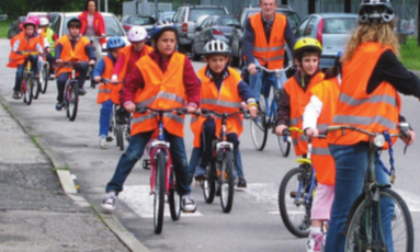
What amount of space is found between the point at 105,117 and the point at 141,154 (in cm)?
506

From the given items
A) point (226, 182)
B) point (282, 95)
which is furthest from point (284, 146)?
point (282, 95)

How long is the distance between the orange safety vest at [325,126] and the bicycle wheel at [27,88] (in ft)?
42.6

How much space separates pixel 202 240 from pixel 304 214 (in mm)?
822

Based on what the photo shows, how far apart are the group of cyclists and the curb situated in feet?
1.27

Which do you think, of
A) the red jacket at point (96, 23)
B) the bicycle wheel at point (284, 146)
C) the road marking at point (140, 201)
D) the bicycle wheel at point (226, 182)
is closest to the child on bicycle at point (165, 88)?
the bicycle wheel at point (226, 182)

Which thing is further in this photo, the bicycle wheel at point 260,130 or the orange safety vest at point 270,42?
the bicycle wheel at point 260,130

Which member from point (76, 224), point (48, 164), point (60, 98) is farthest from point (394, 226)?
point (60, 98)

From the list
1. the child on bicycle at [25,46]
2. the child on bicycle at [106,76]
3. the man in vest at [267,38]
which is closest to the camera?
the man in vest at [267,38]

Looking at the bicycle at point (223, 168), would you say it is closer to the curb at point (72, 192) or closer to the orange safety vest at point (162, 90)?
the orange safety vest at point (162, 90)

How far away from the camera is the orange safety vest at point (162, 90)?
27.5 feet

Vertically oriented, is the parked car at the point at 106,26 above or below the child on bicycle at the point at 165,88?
below

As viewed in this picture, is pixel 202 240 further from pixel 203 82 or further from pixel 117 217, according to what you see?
pixel 203 82

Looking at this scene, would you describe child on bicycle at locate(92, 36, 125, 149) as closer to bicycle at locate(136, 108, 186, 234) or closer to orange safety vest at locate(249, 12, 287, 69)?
orange safety vest at locate(249, 12, 287, 69)

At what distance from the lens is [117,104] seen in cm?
1307
